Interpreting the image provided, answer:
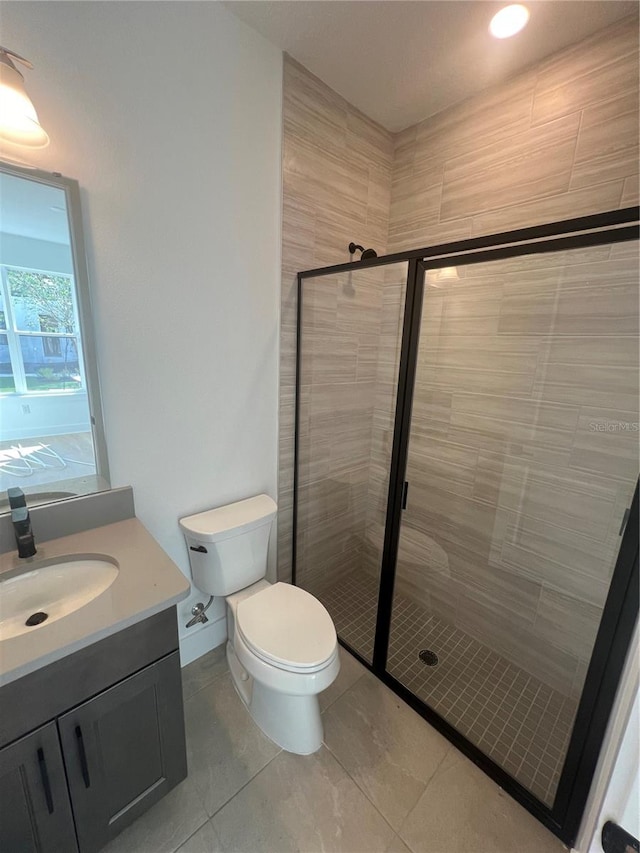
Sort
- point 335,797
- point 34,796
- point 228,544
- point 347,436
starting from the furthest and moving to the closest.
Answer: point 347,436
point 228,544
point 335,797
point 34,796

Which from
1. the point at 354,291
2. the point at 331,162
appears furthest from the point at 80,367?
the point at 331,162

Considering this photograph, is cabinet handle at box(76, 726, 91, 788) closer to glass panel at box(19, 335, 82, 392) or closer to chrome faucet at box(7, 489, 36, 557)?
chrome faucet at box(7, 489, 36, 557)

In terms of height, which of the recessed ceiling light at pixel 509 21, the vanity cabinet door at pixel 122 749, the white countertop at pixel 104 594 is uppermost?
the recessed ceiling light at pixel 509 21

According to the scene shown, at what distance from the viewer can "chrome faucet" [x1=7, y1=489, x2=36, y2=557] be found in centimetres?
110

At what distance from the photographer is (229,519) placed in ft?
5.24

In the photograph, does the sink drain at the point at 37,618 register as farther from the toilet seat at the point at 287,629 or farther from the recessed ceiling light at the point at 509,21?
the recessed ceiling light at the point at 509,21

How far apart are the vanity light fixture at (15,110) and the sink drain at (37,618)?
1352mm

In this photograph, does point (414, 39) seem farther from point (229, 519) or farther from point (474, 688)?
point (474, 688)

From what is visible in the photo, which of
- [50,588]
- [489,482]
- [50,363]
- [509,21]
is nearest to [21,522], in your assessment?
[50,588]

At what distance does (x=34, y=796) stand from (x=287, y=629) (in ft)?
2.53

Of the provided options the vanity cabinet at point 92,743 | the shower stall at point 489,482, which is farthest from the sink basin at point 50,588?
the shower stall at point 489,482

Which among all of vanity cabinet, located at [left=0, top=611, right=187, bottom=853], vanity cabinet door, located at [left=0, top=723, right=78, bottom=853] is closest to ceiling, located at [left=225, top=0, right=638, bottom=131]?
vanity cabinet, located at [left=0, top=611, right=187, bottom=853]

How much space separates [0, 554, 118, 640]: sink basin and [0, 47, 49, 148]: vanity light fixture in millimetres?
1232

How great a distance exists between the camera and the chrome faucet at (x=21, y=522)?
1.10 metres
